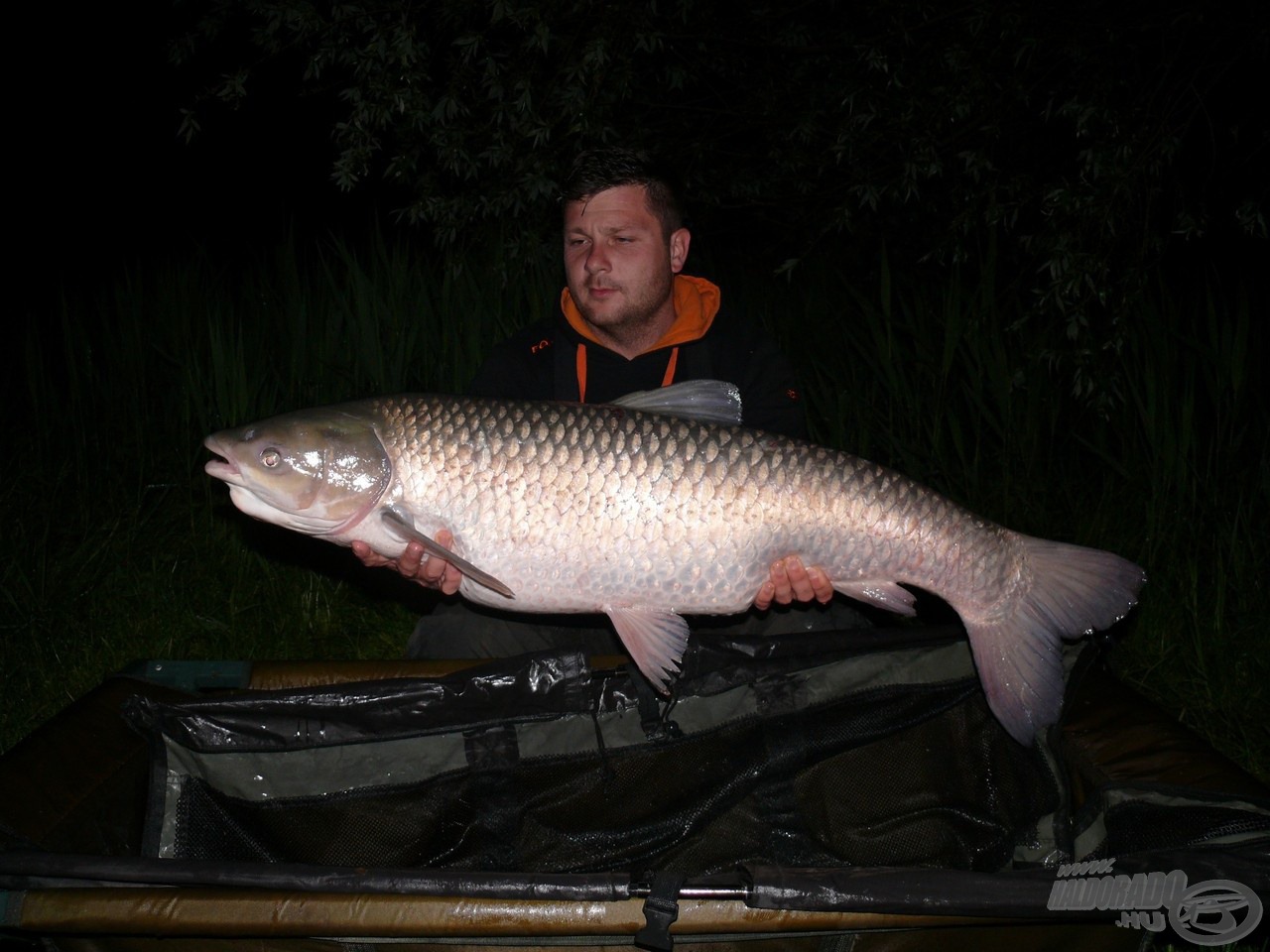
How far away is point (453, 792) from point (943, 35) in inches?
122

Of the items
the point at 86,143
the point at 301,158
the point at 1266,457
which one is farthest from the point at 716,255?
the point at 301,158

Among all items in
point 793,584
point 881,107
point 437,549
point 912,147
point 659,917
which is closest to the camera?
point 659,917

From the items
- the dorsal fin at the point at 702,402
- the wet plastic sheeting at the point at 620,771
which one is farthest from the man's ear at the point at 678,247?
the wet plastic sheeting at the point at 620,771

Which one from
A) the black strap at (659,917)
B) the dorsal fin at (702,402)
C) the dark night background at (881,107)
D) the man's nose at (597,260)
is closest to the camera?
the black strap at (659,917)

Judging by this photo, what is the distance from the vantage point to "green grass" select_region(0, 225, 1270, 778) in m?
2.29

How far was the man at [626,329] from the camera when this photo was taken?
7.04 feet

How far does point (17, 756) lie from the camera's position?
144cm

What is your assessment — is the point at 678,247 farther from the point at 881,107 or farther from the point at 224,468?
the point at 881,107

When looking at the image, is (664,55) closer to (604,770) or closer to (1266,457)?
(1266,457)

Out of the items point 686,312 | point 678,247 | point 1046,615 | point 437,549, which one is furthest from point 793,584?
point 678,247

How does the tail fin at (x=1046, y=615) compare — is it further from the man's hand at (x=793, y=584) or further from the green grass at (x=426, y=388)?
the green grass at (x=426, y=388)

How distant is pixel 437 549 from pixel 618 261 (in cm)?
86

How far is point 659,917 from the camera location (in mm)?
1087

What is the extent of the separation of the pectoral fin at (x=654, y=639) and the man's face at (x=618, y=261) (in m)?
→ 0.77
